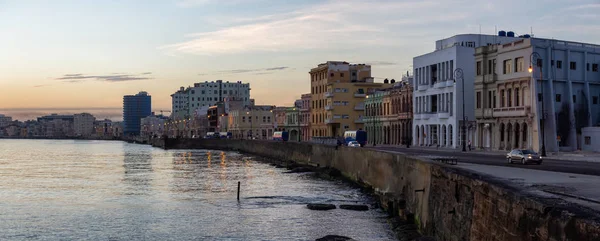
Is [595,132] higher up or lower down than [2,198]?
higher up

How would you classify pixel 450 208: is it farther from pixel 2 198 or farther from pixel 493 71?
pixel 493 71

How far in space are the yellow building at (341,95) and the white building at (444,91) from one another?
31.5m

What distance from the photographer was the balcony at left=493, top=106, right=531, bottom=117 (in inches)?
2766

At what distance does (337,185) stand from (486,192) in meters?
36.5

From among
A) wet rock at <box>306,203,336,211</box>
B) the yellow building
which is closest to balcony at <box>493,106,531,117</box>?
wet rock at <box>306,203,336,211</box>

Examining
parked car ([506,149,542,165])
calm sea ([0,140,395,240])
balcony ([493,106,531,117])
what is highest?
balcony ([493,106,531,117])

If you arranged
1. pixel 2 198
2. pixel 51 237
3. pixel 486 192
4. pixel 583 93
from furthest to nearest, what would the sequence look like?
pixel 583 93, pixel 2 198, pixel 51 237, pixel 486 192

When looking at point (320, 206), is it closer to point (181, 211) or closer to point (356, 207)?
point (356, 207)

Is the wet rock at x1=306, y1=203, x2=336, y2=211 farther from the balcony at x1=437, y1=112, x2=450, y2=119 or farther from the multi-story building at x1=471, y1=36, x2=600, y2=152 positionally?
the balcony at x1=437, y1=112, x2=450, y2=119

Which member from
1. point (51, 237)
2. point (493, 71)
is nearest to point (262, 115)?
point (493, 71)

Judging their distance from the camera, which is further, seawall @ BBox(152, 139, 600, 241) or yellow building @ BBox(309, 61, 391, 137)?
yellow building @ BBox(309, 61, 391, 137)

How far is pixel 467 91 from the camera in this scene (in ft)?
285

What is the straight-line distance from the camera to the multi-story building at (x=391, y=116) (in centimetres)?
10375

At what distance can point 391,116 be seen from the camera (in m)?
109
